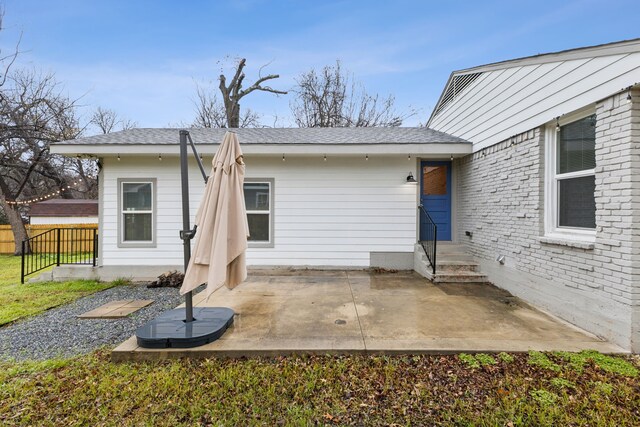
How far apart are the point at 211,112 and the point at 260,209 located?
48.9 feet

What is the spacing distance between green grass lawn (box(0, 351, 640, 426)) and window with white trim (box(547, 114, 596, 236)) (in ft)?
5.55

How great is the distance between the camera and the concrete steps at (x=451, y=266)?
548 cm

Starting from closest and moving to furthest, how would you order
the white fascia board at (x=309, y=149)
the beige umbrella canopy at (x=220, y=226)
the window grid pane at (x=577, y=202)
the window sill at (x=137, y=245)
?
the beige umbrella canopy at (x=220, y=226)
the window grid pane at (x=577, y=202)
the white fascia board at (x=309, y=149)
the window sill at (x=137, y=245)

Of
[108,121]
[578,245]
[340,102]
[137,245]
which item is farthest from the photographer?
[108,121]

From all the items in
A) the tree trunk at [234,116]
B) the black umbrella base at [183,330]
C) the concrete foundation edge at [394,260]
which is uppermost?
the tree trunk at [234,116]

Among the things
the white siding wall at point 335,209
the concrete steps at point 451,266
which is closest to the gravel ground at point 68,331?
the white siding wall at point 335,209

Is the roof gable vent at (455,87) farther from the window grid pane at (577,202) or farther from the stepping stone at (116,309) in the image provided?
the stepping stone at (116,309)

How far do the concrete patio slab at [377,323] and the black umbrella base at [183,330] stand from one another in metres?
0.07

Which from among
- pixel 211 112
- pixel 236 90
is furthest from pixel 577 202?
pixel 211 112

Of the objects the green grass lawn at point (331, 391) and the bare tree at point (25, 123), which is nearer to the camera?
the green grass lawn at point (331, 391)

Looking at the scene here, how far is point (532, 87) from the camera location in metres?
4.28

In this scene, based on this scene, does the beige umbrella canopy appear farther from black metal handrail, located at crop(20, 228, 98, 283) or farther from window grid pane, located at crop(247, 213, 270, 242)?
black metal handrail, located at crop(20, 228, 98, 283)

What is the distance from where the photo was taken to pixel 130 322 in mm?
3873

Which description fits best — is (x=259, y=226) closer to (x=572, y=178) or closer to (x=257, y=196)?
(x=257, y=196)
